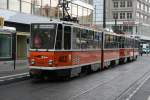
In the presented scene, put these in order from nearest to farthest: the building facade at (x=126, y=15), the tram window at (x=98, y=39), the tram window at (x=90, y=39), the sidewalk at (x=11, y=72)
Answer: the sidewalk at (x=11, y=72), the tram window at (x=90, y=39), the tram window at (x=98, y=39), the building facade at (x=126, y=15)

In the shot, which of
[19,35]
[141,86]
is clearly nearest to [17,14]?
[19,35]

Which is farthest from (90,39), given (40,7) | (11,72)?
(40,7)

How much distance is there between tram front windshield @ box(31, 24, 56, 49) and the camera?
20547 mm

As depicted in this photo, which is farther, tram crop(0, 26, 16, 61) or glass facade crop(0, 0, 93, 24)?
glass facade crop(0, 0, 93, 24)

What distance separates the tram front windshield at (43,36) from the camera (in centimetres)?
2055

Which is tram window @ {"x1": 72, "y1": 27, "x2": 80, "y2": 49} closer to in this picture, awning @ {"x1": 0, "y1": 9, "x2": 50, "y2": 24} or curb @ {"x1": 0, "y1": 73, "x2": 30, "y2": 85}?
curb @ {"x1": 0, "y1": 73, "x2": 30, "y2": 85}

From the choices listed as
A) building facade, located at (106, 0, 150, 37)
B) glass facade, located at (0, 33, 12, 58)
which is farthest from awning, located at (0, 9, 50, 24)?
building facade, located at (106, 0, 150, 37)

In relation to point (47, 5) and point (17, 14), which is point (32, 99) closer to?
point (17, 14)

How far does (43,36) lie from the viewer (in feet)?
68.2

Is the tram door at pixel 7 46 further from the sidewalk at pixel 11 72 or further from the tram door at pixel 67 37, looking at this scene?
the tram door at pixel 67 37

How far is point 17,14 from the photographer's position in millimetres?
39438

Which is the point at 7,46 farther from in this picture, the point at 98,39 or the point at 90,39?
the point at 90,39

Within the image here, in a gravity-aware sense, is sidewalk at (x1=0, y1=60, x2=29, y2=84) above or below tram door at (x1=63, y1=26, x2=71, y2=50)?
below

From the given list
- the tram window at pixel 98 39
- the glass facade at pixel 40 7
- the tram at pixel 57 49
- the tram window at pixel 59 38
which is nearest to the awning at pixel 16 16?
the glass facade at pixel 40 7
